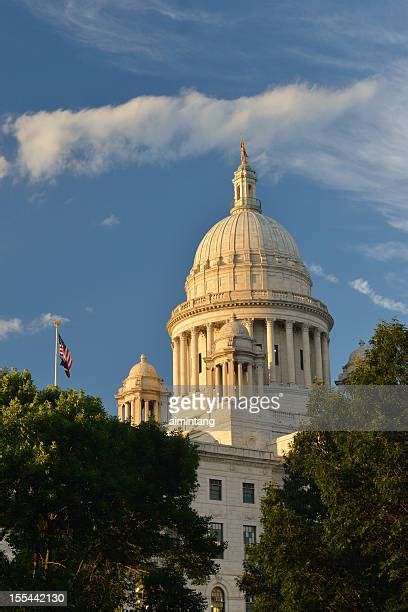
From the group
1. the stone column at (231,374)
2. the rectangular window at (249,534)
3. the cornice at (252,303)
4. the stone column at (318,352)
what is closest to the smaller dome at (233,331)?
the stone column at (231,374)

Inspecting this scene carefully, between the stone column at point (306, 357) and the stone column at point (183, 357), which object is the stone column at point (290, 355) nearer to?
the stone column at point (306, 357)

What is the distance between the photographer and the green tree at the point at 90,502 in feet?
167

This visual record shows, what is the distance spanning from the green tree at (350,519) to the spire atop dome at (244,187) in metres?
76.9

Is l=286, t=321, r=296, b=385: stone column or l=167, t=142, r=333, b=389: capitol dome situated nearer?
l=286, t=321, r=296, b=385: stone column

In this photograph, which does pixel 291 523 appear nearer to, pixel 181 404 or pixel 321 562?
pixel 321 562

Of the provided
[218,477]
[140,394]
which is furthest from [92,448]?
[140,394]

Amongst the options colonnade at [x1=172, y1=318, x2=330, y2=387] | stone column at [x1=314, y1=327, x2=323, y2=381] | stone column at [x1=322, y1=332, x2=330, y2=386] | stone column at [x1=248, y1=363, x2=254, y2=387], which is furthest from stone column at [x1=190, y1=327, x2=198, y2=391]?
stone column at [x1=248, y1=363, x2=254, y2=387]

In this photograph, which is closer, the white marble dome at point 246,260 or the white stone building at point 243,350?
the white stone building at point 243,350

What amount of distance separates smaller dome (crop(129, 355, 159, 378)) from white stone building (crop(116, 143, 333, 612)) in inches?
5.1

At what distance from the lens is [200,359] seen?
379 feet

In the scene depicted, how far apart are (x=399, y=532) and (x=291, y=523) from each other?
7687mm

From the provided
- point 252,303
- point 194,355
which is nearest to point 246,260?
point 252,303

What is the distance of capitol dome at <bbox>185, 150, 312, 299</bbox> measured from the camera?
117 metres

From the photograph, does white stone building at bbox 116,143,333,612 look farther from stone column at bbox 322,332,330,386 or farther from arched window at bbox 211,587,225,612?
arched window at bbox 211,587,225,612
